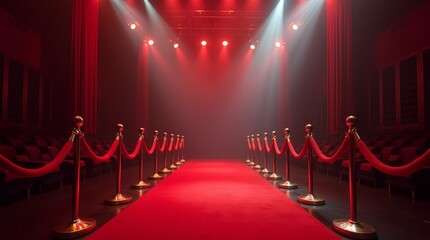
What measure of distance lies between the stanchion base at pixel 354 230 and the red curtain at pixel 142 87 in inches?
413

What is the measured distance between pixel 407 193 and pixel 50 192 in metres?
5.56

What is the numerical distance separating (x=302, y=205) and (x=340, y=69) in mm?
5710

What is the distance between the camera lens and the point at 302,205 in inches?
142

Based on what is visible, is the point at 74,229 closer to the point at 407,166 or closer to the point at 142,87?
the point at 407,166

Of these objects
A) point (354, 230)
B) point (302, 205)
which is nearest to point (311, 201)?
point (302, 205)

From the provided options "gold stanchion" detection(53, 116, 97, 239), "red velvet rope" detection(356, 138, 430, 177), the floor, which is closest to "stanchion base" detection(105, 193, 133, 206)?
the floor

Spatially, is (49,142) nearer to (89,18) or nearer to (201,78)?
(89,18)

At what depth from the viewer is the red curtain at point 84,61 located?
25.1ft

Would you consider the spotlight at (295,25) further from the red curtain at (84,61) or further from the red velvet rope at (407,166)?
the red velvet rope at (407,166)

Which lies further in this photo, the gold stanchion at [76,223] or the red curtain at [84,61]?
the red curtain at [84,61]

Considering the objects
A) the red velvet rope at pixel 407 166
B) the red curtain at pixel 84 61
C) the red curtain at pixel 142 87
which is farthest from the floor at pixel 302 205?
the red curtain at pixel 142 87

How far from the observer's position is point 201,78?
1463cm

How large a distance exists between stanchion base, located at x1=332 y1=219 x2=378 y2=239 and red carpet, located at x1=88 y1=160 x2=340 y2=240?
0.11 m

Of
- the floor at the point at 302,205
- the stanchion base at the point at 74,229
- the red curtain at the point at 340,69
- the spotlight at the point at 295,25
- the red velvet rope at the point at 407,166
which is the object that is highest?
the spotlight at the point at 295,25
